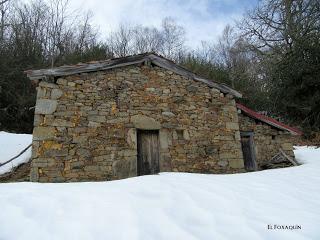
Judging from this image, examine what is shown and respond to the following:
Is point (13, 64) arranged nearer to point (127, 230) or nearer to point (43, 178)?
point (43, 178)

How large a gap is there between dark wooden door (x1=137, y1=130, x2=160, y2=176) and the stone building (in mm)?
25

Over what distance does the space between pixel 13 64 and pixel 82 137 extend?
37.7ft

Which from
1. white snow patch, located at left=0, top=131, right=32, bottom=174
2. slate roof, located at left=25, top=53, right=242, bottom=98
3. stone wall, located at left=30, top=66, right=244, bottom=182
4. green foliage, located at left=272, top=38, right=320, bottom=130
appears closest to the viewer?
stone wall, located at left=30, top=66, right=244, bottom=182

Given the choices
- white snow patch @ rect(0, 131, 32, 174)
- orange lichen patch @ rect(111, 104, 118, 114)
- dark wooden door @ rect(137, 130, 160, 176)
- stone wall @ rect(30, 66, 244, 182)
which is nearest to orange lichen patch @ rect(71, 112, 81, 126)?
stone wall @ rect(30, 66, 244, 182)

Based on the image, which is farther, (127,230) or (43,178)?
(43,178)

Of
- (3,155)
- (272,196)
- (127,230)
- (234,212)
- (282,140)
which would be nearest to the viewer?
(127,230)

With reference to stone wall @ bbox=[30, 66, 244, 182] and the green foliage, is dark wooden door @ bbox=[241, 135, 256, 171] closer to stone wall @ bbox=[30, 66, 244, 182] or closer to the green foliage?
stone wall @ bbox=[30, 66, 244, 182]

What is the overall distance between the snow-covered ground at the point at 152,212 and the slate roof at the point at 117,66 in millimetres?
4178

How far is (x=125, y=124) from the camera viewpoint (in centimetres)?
680

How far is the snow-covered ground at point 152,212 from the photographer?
1.90m

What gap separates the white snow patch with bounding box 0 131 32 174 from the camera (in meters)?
8.77

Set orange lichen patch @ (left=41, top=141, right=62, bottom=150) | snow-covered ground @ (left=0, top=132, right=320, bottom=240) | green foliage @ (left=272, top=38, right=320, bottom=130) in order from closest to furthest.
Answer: snow-covered ground @ (left=0, top=132, right=320, bottom=240)
orange lichen patch @ (left=41, top=141, right=62, bottom=150)
green foliage @ (left=272, top=38, right=320, bottom=130)

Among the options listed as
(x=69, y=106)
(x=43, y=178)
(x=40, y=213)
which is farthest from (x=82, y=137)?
(x=40, y=213)

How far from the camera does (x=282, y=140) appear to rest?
8750 millimetres
